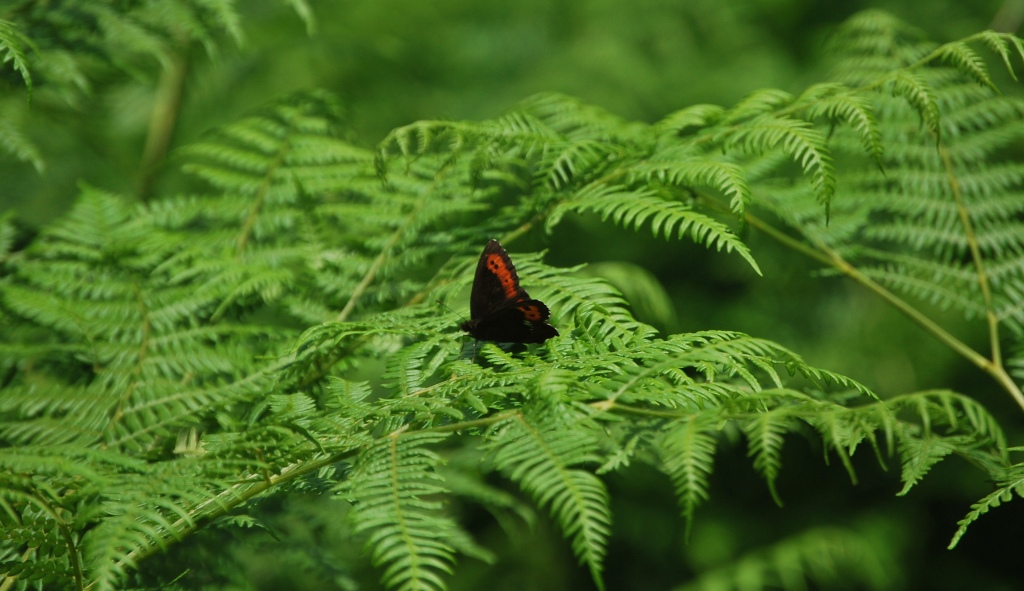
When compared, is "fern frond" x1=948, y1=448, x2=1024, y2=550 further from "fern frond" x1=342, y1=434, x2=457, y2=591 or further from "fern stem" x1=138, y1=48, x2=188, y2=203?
"fern stem" x1=138, y1=48, x2=188, y2=203

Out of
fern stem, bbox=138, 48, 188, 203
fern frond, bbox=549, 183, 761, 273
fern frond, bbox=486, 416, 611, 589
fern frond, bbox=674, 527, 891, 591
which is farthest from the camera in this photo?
fern frond, bbox=674, 527, 891, 591

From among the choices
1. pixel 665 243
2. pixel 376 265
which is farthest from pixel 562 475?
pixel 665 243

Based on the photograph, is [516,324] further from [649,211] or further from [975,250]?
[975,250]

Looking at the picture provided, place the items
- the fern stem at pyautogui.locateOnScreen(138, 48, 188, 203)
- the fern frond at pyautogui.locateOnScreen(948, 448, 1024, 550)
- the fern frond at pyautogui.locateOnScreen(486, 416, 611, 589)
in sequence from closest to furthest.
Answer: the fern frond at pyautogui.locateOnScreen(486, 416, 611, 589) < the fern frond at pyautogui.locateOnScreen(948, 448, 1024, 550) < the fern stem at pyautogui.locateOnScreen(138, 48, 188, 203)

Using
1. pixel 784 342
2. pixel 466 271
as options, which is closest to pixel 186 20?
pixel 466 271

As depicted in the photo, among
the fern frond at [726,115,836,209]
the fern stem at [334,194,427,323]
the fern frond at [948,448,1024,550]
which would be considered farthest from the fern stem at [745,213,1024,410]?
the fern stem at [334,194,427,323]

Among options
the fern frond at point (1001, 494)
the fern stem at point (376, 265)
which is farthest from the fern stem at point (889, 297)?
the fern stem at point (376, 265)
